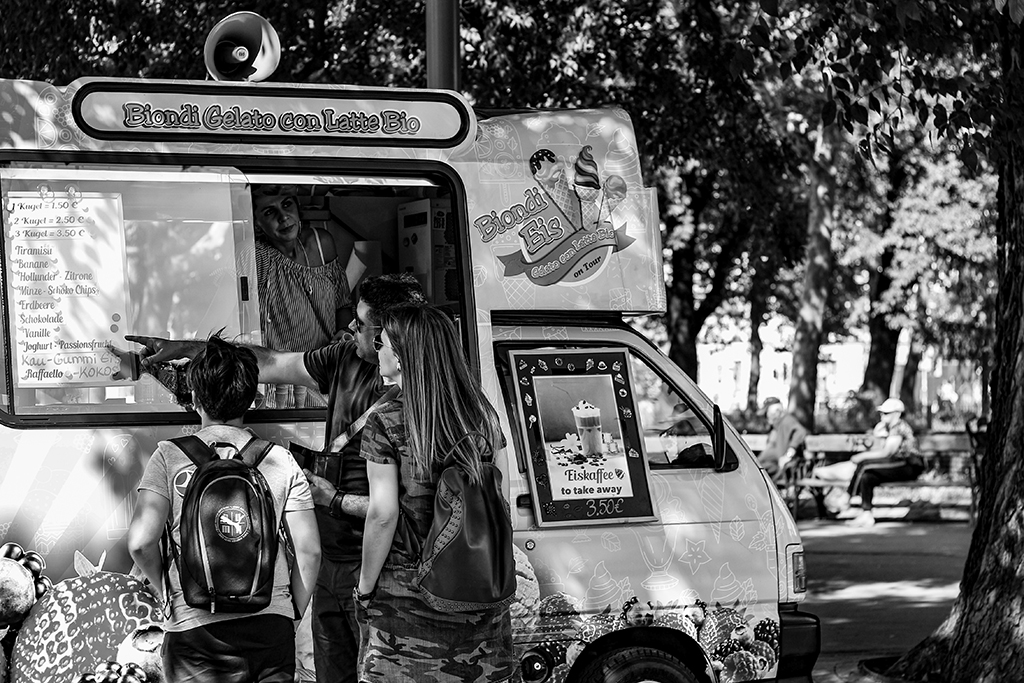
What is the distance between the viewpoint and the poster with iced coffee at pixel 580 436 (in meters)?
5.29

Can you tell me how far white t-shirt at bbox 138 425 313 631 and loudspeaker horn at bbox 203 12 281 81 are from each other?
209 centimetres

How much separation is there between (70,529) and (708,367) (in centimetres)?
5972

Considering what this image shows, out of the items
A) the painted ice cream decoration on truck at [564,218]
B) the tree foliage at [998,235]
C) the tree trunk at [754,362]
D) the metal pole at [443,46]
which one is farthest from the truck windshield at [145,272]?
the tree trunk at [754,362]

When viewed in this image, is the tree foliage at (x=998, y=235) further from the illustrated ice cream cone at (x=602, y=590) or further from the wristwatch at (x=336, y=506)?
the wristwatch at (x=336, y=506)

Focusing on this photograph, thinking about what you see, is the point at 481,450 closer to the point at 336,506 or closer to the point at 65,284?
the point at 336,506

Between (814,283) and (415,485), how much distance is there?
17.4m

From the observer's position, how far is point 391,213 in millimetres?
6105

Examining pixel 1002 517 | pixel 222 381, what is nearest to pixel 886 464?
pixel 1002 517

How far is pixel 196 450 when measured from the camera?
3.98 metres

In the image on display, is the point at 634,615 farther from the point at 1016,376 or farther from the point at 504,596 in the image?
the point at 1016,376

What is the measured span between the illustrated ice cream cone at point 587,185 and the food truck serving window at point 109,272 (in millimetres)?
1362

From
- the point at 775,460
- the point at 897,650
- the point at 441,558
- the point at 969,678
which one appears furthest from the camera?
the point at 775,460

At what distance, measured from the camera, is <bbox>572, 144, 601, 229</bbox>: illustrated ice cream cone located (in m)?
5.48

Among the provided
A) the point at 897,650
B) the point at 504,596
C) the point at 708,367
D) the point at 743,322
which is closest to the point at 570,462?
the point at 504,596
